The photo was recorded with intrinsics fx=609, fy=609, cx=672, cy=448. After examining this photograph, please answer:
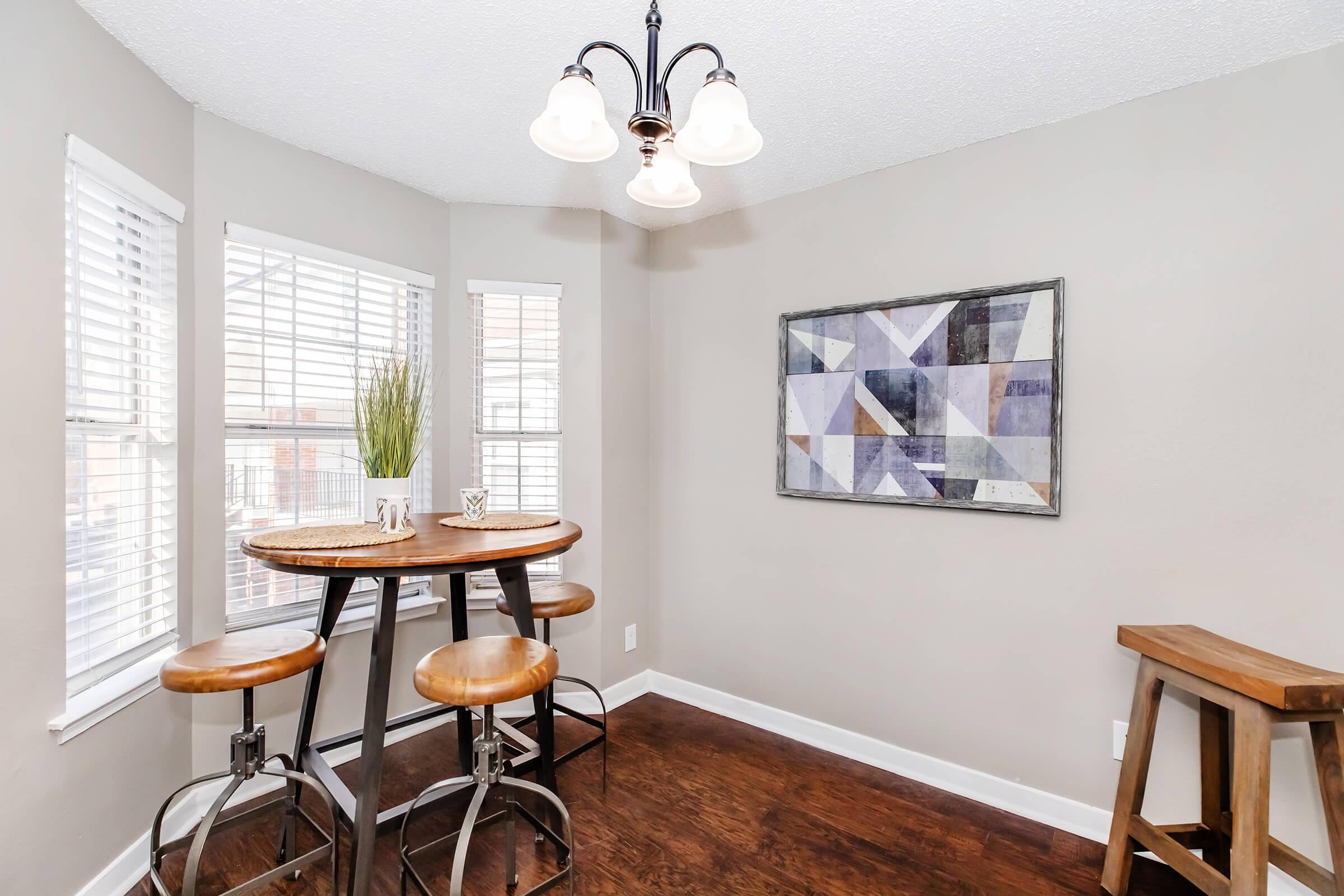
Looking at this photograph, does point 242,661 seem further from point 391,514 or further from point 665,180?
point 665,180

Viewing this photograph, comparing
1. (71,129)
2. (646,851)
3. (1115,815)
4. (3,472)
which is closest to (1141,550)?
(1115,815)

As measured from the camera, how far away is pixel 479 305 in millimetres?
3043

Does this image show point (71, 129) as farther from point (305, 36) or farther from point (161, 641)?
point (161, 641)

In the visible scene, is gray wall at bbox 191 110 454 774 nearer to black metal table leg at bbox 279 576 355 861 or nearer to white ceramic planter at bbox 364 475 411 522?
black metal table leg at bbox 279 576 355 861

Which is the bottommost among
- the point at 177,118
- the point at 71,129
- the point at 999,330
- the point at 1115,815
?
the point at 1115,815

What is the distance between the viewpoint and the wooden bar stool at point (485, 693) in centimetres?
149

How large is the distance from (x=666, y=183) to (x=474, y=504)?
4.25 ft

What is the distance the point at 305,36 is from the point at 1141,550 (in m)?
3.04

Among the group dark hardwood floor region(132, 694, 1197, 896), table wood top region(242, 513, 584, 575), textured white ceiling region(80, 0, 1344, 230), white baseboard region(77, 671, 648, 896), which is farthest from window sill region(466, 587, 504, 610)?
textured white ceiling region(80, 0, 1344, 230)

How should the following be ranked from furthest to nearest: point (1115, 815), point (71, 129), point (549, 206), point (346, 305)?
point (549, 206) → point (346, 305) → point (1115, 815) → point (71, 129)

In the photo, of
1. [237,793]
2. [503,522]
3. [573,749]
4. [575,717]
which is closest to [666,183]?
[503,522]

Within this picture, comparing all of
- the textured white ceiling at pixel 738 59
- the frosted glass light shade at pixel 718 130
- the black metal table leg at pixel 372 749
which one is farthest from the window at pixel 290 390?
the frosted glass light shade at pixel 718 130

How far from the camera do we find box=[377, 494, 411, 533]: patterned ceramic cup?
6.40ft

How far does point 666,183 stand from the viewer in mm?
1592
